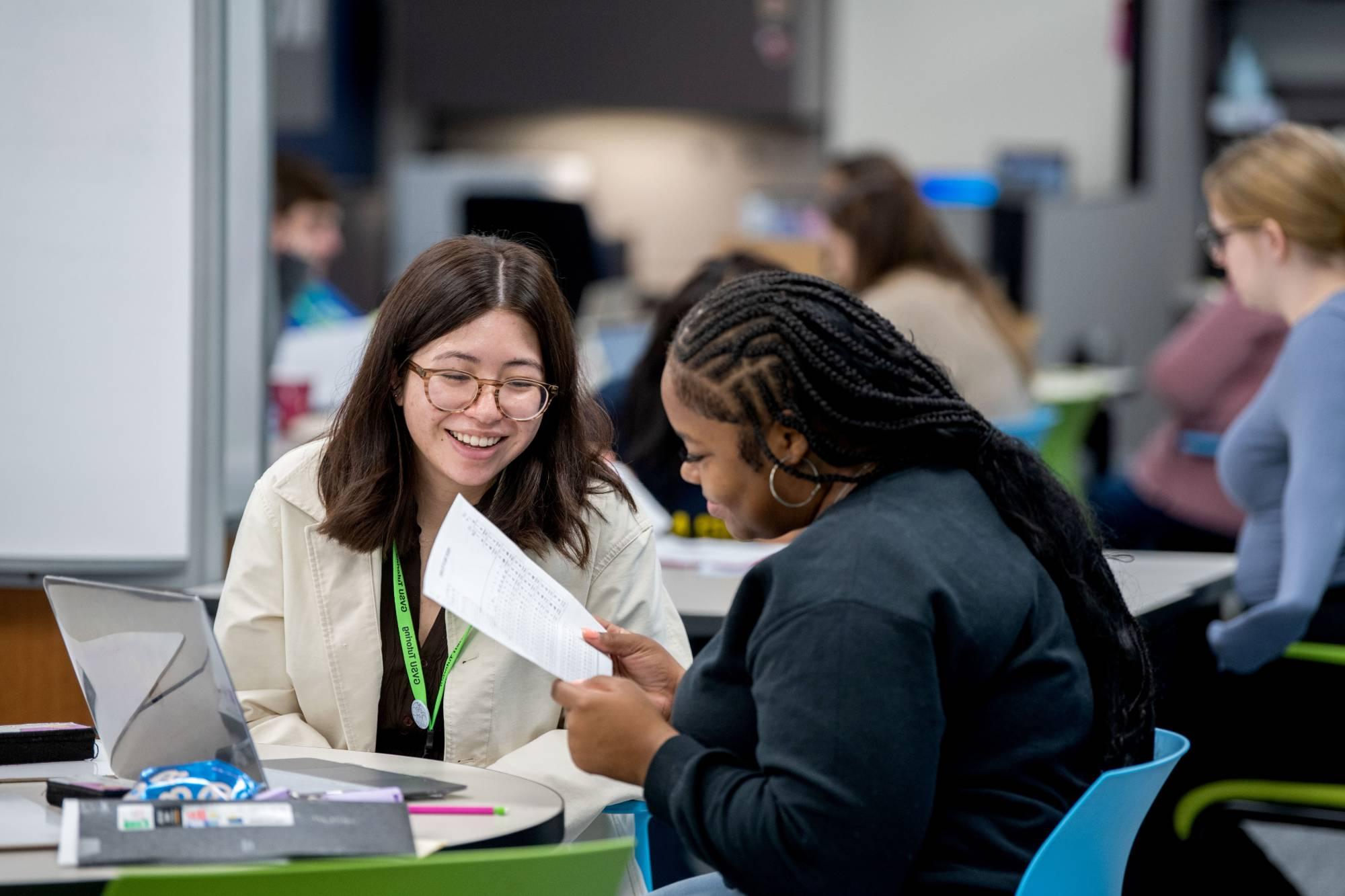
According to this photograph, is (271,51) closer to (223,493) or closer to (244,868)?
(223,493)

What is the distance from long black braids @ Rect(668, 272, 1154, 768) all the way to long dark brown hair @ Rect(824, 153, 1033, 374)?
8.35 feet

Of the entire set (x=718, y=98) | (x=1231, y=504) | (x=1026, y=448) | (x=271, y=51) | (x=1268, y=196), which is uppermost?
(x=718, y=98)

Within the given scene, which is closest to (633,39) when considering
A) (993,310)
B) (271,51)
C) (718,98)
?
(718,98)

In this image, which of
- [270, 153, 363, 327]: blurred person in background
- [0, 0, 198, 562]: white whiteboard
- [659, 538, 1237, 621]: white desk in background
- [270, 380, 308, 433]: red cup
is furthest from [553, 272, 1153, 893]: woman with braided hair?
[270, 153, 363, 327]: blurred person in background

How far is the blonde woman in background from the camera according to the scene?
7.54ft

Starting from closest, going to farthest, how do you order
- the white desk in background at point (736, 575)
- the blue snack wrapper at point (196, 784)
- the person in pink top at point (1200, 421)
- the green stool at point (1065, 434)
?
the blue snack wrapper at point (196, 784)
the white desk in background at point (736, 575)
the person in pink top at point (1200, 421)
the green stool at point (1065, 434)

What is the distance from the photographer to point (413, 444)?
5.99ft

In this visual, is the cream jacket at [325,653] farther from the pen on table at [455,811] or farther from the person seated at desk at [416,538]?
the pen on table at [455,811]

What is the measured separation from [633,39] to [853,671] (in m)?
7.11

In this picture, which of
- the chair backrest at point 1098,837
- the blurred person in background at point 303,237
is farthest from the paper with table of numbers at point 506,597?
the blurred person in background at point 303,237

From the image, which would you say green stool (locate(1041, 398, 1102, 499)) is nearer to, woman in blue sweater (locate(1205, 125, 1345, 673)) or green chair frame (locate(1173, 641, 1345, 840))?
woman in blue sweater (locate(1205, 125, 1345, 673))

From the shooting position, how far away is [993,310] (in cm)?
395

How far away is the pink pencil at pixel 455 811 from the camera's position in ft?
4.39

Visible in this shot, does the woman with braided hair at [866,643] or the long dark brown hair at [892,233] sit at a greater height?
the long dark brown hair at [892,233]
